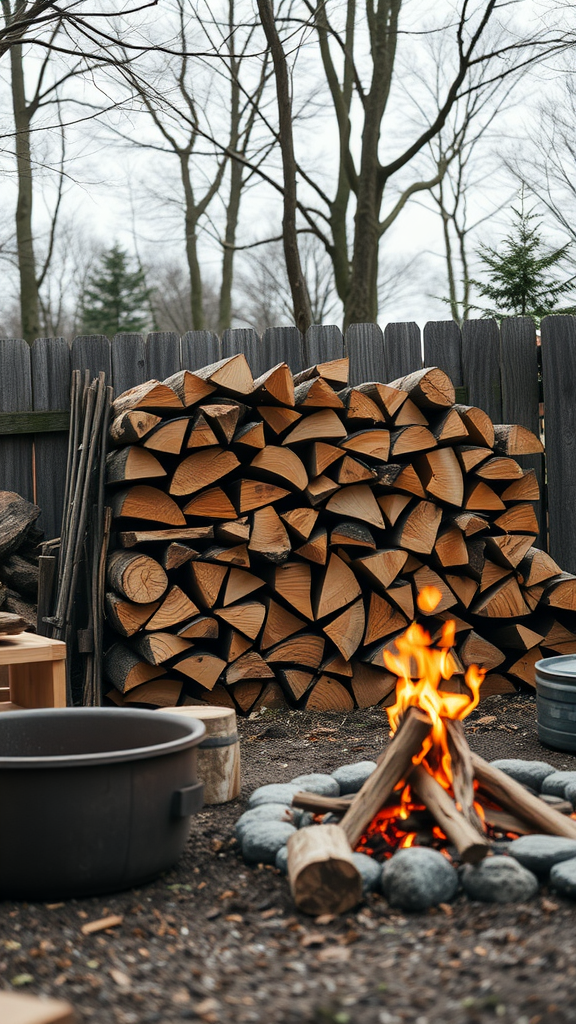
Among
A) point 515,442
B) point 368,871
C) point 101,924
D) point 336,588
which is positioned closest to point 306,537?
point 336,588

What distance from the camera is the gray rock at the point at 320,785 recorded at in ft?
9.07

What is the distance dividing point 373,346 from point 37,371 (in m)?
1.85

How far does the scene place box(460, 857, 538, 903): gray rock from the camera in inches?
80.8

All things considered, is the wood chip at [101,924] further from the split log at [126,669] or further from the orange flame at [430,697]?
the split log at [126,669]

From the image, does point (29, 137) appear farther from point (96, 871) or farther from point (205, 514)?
point (96, 871)

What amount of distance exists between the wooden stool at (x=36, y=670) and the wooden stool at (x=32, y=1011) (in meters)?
1.55

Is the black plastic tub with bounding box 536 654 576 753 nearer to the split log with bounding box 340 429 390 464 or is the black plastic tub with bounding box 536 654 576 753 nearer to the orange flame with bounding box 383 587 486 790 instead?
A: the orange flame with bounding box 383 587 486 790

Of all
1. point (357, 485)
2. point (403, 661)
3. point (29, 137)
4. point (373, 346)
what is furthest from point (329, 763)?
point (29, 137)

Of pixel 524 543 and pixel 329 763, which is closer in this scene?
pixel 329 763

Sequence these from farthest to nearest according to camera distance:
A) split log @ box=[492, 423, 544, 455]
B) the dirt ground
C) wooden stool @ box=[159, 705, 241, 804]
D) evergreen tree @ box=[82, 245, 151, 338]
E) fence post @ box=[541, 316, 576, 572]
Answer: evergreen tree @ box=[82, 245, 151, 338]
fence post @ box=[541, 316, 576, 572]
split log @ box=[492, 423, 544, 455]
wooden stool @ box=[159, 705, 241, 804]
the dirt ground

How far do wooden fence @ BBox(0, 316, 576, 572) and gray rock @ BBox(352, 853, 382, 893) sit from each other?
9.81 feet

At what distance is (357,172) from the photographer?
32.1ft

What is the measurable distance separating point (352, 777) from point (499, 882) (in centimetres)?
84

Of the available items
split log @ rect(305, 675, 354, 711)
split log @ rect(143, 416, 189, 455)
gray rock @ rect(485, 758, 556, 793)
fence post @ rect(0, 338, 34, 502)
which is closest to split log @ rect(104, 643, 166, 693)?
split log @ rect(305, 675, 354, 711)
